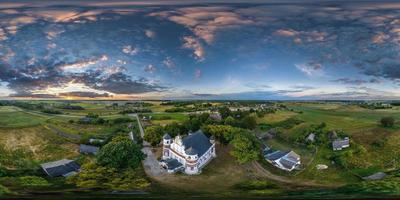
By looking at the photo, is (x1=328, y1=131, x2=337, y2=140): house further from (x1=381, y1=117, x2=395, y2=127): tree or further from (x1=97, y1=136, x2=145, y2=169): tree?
(x1=97, y1=136, x2=145, y2=169): tree

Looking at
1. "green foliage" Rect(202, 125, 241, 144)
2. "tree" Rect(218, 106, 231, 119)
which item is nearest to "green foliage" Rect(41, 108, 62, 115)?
"green foliage" Rect(202, 125, 241, 144)

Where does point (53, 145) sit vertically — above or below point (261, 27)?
below

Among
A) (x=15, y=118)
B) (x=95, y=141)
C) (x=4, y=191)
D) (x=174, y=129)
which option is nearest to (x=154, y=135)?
(x=174, y=129)

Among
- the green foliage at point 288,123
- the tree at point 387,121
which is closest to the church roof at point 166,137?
the green foliage at point 288,123

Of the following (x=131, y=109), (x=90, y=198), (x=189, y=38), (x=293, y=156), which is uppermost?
(x=189, y=38)

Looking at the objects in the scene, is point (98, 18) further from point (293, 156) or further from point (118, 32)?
point (293, 156)

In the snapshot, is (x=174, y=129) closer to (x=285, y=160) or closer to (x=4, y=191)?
(x=285, y=160)

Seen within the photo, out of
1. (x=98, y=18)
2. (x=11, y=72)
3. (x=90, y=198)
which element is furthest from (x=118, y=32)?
(x=90, y=198)
